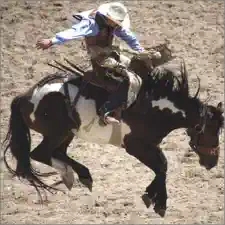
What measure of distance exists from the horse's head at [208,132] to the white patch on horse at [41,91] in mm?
1232

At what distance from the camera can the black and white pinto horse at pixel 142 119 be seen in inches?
262

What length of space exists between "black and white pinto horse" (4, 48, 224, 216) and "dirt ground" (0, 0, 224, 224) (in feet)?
5.00

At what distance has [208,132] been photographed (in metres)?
6.76

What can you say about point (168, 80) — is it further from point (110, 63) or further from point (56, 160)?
point (56, 160)

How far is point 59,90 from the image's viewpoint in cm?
677

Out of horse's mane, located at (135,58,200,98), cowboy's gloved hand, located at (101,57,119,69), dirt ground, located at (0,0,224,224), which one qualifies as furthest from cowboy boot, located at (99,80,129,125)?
dirt ground, located at (0,0,224,224)

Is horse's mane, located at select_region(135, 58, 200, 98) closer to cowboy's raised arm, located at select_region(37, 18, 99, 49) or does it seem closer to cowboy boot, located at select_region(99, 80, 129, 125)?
cowboy boot, located at select_region(99, 80, 129, 125)

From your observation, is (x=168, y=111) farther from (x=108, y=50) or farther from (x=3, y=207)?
(x=3, y=207)

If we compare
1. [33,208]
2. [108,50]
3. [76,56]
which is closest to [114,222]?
[33,208]

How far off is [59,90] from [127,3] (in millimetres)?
6257

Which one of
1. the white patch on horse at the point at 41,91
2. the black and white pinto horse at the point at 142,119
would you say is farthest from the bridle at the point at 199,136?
the white patch on horse at the point at 41,91

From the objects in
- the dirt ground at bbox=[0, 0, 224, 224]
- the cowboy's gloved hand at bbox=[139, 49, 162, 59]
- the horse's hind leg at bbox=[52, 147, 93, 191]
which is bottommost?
the dirt ground at bbox=[0, 0, 224, 224]

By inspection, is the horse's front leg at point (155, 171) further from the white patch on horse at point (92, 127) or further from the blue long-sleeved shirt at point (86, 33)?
the blue long-sleeved shirt at point (86, 33)

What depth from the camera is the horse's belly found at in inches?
262
